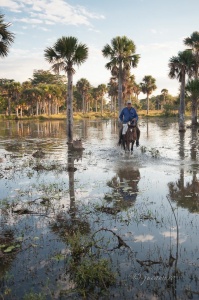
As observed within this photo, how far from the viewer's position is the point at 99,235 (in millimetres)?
5691

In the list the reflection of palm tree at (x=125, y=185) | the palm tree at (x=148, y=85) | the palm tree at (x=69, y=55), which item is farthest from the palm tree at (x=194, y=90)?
the palm tree at (x=148, y=85)

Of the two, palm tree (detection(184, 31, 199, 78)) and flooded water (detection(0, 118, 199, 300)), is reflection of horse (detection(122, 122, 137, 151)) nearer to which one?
flooded water (detection(0, 118, 199, 300))

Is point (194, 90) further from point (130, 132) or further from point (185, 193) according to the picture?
point (185, 193)

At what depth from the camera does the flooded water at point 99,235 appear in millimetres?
4047

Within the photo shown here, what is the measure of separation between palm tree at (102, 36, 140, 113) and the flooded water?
1087 inches

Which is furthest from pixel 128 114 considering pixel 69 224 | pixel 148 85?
pixel 148 85

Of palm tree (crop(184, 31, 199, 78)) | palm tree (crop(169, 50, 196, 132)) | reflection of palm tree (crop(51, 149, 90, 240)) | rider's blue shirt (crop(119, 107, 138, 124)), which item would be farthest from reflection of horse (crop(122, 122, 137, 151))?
palm tree (crop(184, 31, 199, 78))

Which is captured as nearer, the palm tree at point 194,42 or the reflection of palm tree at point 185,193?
the reflection of palm tree at point 185,193

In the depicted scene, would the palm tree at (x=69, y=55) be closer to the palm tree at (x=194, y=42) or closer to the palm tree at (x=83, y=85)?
the palm tree at (x=194, y=42)

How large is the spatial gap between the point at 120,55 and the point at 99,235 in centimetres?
3429

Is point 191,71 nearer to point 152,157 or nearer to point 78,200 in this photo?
point 152,157

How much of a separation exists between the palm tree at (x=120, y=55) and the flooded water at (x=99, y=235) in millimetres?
27608

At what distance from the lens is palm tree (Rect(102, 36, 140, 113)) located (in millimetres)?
36406

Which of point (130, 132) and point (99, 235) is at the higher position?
point (130, 132)
